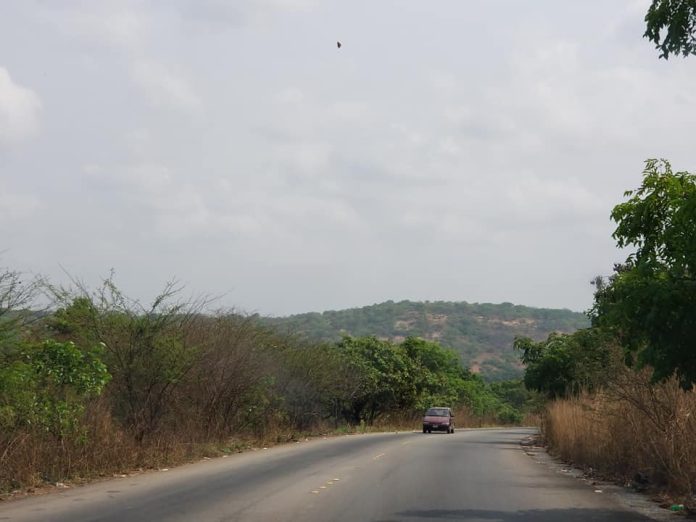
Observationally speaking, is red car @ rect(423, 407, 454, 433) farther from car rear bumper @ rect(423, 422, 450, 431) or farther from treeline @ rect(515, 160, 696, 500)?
treeline @ rect(515, 160, 696, 500)

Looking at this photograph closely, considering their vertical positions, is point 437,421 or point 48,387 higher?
point 48,387

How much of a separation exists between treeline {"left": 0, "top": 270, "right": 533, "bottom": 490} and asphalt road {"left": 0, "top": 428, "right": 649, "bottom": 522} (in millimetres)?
1161

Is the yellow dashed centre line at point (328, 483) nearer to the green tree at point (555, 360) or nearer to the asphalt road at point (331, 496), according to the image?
the asphalt road at point (331, 496)

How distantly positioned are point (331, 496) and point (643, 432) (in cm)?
671

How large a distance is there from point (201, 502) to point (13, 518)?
296cm

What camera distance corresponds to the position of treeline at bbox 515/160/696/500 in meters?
11.6

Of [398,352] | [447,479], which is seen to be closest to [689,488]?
[447,479]

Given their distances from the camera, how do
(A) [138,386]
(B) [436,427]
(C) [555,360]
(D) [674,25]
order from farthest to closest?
1. (B) [436,427]
2. (C) [555,360]
3. (A) [138,386]
4. (D) [674,25]

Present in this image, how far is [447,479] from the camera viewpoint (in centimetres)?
1855

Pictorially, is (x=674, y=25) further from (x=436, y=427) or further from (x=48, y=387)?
(x=436, y=427)

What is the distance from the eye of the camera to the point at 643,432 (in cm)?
1727

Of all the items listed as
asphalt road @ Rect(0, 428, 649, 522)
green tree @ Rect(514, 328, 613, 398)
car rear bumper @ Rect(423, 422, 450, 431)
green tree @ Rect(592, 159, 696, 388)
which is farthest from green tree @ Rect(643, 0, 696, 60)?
car rear bumper @ Rect(423, 422, 450, 431)

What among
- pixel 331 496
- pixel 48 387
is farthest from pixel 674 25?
pixel 48 387

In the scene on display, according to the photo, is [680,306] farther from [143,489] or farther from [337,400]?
[337,400]
